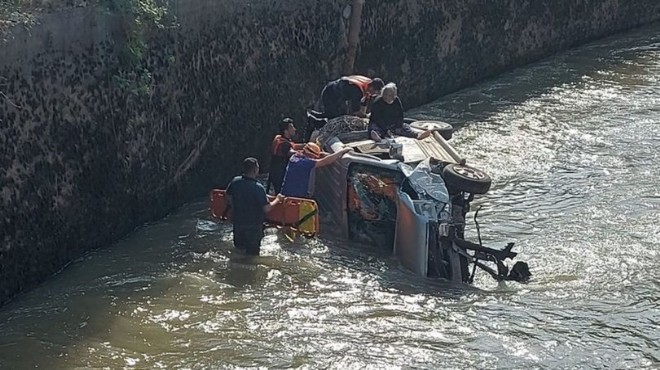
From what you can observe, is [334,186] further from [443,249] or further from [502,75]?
[502,75]

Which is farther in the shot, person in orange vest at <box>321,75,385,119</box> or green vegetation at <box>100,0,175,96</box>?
person in orange vest at <box>321,75,385,119</box>

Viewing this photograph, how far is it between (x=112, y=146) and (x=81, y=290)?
2094 mm

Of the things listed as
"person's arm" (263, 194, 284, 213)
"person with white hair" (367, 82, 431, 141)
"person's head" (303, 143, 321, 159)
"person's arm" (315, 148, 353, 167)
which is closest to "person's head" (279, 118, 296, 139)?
"person's head" (303, 143, 321, 159)

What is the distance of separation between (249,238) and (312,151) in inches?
61.5

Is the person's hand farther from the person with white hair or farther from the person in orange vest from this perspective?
the person in orange vest

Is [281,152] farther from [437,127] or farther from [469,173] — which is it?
[469,173]

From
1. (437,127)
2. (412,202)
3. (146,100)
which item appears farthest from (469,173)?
(146,100)

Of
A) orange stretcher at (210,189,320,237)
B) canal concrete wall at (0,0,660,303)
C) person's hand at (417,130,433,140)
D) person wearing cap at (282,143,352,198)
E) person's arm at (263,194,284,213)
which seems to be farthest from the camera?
person's hand at (417,130,433,140)

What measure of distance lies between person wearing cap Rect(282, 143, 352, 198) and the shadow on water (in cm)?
608

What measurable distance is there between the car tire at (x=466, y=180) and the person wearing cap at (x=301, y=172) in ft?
5.54

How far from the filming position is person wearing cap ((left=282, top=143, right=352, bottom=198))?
1274 cm

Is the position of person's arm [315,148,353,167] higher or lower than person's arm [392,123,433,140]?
lower

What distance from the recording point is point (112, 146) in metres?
12.5

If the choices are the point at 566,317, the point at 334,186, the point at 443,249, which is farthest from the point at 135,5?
the point at 566,317
